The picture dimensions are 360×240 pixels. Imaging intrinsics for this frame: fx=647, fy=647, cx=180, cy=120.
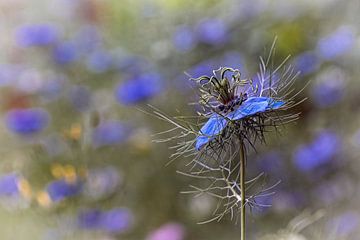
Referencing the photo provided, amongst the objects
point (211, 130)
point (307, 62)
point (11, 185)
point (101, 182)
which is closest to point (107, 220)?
point (101, 182)

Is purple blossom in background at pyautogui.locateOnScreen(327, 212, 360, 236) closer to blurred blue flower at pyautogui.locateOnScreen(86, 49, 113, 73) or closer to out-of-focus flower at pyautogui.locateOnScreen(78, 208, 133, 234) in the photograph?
out-of-focus flower at pyautogui.locateOnScreen(78, 208, 133, 234)

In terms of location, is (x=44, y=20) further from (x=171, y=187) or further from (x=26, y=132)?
(x=171, y=187)

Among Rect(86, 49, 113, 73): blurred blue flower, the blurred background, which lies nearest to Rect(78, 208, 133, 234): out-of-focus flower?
the blurred background

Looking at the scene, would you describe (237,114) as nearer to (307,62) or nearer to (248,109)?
(248,109)

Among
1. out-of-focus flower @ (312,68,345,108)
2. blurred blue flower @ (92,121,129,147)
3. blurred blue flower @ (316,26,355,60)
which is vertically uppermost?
blurred blue flower @ (316,26,355,60)

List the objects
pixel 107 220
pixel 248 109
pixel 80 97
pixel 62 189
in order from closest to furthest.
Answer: pixel 248 109 → pixel 62 189 → pixel 107 220 → pixel 80 97
